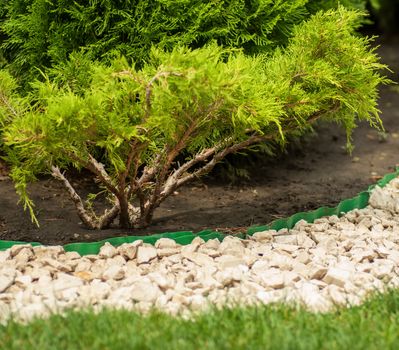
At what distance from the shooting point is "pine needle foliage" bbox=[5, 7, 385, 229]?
11.7ft

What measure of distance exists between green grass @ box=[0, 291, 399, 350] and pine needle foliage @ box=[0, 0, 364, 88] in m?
2.48

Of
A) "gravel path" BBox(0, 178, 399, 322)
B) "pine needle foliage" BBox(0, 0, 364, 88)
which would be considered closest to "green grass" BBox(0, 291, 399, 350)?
"gravel path" BBox(0, 178, 399, 322)

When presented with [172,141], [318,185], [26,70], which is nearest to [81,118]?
[172,141]

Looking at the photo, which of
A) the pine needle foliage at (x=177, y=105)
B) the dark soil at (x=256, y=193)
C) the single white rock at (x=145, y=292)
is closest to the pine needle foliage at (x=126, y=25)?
the pine needle foliage at (x=177, y=105)

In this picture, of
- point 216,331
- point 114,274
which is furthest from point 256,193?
point 216,331

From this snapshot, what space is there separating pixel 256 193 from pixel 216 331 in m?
3.24

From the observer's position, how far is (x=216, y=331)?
2.80 metres

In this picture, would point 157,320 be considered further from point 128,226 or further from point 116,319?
point 128,226

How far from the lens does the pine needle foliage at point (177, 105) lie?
3.56 meters

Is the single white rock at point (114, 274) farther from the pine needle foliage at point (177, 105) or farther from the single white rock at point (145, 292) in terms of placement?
the pine needle foliage at point (177, 105)

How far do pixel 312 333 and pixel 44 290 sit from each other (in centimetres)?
136

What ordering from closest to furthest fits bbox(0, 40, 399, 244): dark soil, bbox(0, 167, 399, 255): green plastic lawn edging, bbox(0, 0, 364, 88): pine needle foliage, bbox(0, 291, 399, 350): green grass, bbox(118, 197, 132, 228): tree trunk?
bbox(0, 291, 399, 350): green grass
bbox(0, 167, 399, 255): green plastic lawn edging
bbox(118, 197, 132, 228): tree trunk
bbox(0, 40, 399, 244): dark soil
bbox(0, 0, 364, 88): pine needle foliage

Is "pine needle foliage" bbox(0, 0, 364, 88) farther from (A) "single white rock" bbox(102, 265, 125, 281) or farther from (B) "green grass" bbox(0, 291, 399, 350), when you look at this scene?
(B) "green grass" bbox(0, 291, 399, 350)

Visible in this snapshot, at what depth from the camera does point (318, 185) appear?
627 cm
